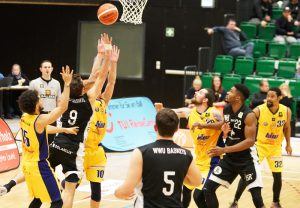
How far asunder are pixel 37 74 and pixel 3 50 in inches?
55.5

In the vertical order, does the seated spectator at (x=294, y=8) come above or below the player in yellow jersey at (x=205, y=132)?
above

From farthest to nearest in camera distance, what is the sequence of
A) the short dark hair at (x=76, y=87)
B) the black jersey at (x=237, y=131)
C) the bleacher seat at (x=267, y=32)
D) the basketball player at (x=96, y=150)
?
the bleacher seat at (x=267, y=32) → the basketball player at (x=96, y=150) → the black jersey at (x=237, y=131) → the short dark hair at (x=76, y=87)

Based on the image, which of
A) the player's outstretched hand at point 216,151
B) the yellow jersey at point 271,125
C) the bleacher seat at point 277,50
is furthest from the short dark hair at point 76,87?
the bleacher seat at point 277,50

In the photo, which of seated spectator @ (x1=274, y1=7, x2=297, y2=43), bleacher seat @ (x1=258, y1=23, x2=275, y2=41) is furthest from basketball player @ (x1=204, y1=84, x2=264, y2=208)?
bleacher seat @ (x1=258, y1=23, x2=275, y2=41)

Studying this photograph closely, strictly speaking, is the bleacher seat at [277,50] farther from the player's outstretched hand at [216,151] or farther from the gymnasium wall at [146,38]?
the player's outstretched hand at [216,151]

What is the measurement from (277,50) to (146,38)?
4315 mm

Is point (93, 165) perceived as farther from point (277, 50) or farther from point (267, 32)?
point (267, 32)

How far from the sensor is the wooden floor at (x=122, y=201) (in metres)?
10.8

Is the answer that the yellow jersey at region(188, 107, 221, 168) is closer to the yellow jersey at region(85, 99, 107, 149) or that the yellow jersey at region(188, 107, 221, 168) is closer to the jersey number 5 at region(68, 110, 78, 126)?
the yellow jersey at region(85, 99, 107, 149)

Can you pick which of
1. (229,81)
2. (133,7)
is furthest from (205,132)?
(229,81)

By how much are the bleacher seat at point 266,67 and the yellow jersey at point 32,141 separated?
1171 centimetres

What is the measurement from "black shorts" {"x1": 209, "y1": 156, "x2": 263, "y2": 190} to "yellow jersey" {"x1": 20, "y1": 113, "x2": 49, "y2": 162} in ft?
7.42

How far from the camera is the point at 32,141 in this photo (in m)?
8.05

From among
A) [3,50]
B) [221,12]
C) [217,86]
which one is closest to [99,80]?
[217,86]
